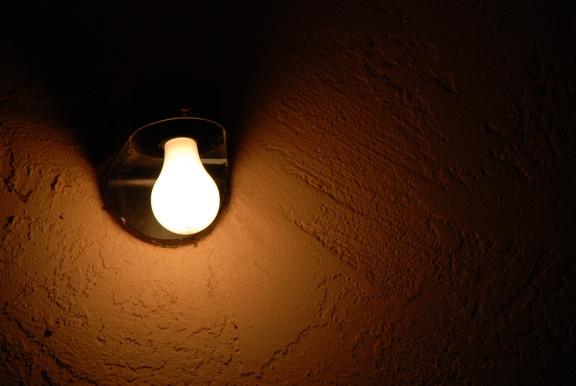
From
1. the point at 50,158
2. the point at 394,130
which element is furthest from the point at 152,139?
the point at 394,130

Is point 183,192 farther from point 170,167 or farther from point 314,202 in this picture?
point 314,202

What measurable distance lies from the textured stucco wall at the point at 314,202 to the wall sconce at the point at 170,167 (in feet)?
0.10

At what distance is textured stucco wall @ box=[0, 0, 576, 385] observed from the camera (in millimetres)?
647

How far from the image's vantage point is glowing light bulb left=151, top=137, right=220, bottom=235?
2.02ft

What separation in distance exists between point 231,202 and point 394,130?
0.27m

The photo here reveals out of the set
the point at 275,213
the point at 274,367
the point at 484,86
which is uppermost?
the point at 484,86

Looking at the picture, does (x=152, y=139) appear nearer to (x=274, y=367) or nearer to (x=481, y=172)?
(x=274, y=367)

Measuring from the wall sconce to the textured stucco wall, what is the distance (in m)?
0.03

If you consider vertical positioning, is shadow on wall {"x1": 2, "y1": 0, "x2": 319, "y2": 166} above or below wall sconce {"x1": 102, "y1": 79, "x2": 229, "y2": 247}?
above

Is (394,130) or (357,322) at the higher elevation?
(394,130)

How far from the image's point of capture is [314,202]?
72 cm

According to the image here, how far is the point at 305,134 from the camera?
71 cm

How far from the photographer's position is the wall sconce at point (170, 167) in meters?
0.60

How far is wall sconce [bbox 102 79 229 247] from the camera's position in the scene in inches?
23.7
